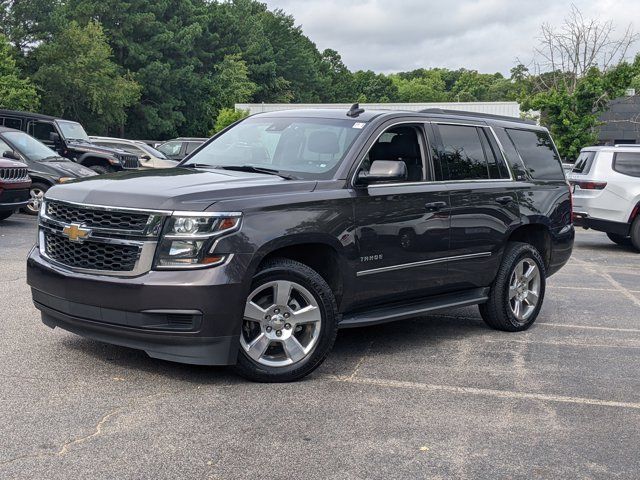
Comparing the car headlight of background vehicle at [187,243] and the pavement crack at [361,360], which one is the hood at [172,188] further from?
the pavement crack at [361,360]

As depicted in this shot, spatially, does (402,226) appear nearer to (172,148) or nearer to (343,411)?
(343,411)

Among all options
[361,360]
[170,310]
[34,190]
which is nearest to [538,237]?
[361,360]

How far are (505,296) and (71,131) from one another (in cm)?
1680

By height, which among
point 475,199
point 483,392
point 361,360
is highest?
point 475,199

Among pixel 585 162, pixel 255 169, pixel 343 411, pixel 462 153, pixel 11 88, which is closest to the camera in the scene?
pixel 343 411

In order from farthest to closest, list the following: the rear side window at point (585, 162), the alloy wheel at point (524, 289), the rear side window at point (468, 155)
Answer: the rear side window at point (585, 162) → the alloy wheel at point (524, 289) → the rear side window at point (468, 155)

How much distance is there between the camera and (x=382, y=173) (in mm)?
5848

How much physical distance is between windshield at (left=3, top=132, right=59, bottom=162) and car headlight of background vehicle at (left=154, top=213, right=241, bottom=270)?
12.6 metres

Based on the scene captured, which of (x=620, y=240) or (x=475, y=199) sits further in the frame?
(x=620, y=240)

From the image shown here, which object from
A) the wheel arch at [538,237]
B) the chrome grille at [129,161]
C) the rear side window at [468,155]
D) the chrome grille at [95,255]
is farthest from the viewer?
the chrome grille at [129,161]

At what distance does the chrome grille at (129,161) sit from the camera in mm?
21350

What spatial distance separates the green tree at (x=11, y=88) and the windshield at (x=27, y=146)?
83.9 ft

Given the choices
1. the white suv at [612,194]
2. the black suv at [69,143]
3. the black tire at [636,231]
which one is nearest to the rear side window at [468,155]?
the white suv at [612,194]

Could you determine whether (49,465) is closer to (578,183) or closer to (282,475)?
(282,475)
